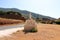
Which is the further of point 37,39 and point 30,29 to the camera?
point 30,29

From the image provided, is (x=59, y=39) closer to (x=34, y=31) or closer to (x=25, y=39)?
(x=25, y=39)

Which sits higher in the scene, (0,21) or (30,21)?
(30,21)

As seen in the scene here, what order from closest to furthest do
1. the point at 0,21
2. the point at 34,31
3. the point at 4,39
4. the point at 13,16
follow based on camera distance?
the point at 4,39, the point at 34,31, the point at 0,21, the point at 13,16

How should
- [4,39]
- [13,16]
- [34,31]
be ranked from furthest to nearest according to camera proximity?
[13,16] → [34,31] → [4,39]

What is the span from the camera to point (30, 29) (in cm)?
2225

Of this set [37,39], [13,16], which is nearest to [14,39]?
[37,39]

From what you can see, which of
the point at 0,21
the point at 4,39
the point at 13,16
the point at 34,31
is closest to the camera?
the point at 4,39

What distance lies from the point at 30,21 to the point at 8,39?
25.9 feet

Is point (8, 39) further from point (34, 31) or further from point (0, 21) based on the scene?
point (0, 21)

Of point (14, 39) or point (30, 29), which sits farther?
point (30, 29)

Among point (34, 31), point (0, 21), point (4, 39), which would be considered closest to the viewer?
point (4, 39)

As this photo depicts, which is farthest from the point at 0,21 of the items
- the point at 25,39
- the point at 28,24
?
the point at 25,39

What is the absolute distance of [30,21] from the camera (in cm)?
2259

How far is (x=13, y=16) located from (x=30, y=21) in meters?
47.3
